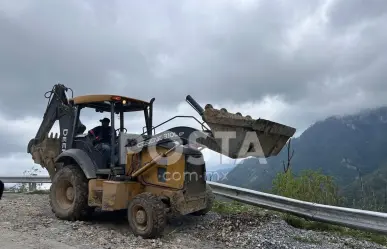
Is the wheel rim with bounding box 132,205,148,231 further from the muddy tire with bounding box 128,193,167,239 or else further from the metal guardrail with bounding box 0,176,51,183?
the metal guardrail with bounding box 0,176,51,183

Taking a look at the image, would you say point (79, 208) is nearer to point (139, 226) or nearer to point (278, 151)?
point (139, 226)

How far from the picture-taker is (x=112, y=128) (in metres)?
7.54

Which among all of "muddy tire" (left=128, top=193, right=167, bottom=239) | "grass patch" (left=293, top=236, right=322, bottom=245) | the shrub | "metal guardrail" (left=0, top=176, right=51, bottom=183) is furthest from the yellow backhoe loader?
"metal guardrail" (left=0, top=176, right=51, bottom=183)

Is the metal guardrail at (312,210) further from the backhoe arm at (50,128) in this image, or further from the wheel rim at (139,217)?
the backhoe arm at (50,128)

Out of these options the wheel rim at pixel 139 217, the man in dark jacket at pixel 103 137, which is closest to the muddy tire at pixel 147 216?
the wheel rim at pixel 139 217

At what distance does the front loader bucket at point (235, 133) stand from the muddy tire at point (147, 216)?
4.43 ft

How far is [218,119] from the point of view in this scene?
5.86 meters

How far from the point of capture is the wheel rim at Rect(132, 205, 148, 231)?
6.38 meters

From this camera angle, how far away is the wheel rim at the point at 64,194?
25.6 ft

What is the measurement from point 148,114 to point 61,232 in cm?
310

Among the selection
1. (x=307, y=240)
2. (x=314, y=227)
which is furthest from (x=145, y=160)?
(x=314, y=227)

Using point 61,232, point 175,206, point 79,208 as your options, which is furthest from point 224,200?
point 61,232

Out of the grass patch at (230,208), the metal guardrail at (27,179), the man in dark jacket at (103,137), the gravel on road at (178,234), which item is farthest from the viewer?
the metal guardrail at (27,179)

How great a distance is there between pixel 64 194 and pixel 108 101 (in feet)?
7.28
